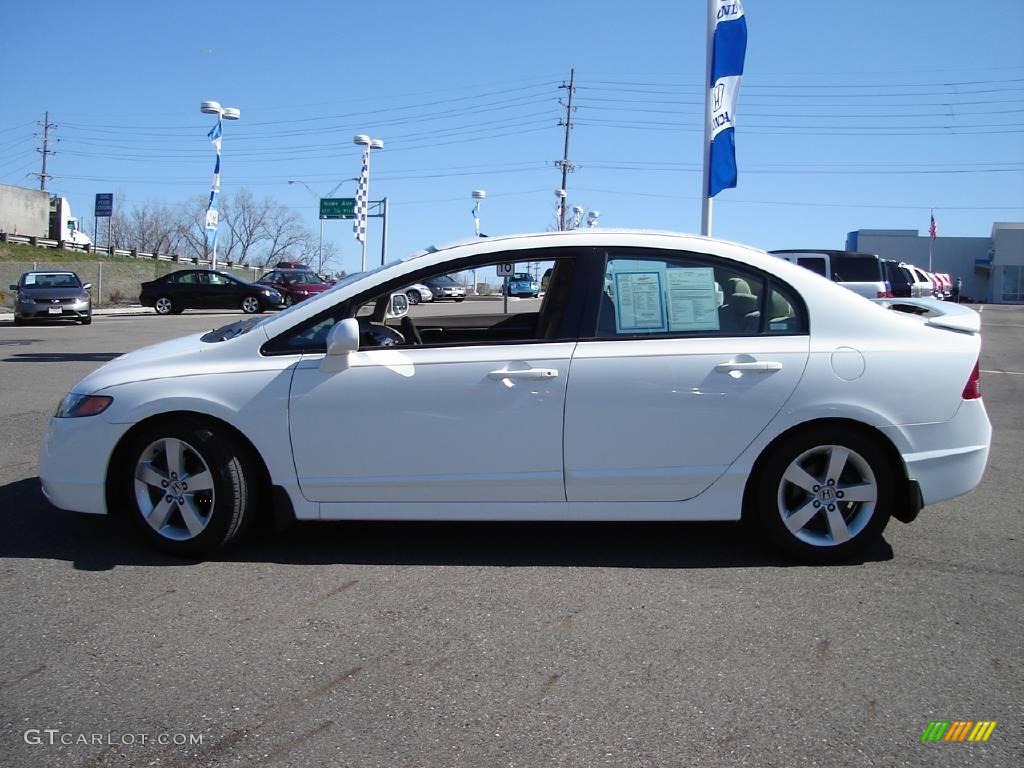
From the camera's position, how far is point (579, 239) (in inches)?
186

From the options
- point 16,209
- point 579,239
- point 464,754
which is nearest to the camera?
point 464,754

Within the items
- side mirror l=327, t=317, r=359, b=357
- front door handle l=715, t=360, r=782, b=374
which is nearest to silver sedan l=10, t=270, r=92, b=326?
side mirror l=327, t=317, r=359, b=357

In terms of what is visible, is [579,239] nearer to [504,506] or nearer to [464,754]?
[504,506]

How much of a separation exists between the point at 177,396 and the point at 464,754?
8.07 feet

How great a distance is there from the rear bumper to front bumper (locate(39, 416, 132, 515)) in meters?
3.79

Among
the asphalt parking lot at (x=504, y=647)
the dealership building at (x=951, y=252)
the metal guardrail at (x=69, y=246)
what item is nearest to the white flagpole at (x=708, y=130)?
the asphalt parking lot at (x=504, y=647)

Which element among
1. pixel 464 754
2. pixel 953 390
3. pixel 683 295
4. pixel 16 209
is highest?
pixel 16 209

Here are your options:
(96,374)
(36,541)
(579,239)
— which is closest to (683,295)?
(579,239)

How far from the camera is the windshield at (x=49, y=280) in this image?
24.9m

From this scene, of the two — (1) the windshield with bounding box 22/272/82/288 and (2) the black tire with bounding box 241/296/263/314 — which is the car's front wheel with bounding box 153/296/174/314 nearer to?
(2) the black tire with bounding box 241/296/263/314

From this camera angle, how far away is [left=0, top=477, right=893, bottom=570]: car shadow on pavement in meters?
4.67

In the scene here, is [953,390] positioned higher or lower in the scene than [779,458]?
higher

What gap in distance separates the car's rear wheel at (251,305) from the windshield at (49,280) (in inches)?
332

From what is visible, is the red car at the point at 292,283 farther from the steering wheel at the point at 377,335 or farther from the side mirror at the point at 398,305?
the steering wheel at the point at 377,335
